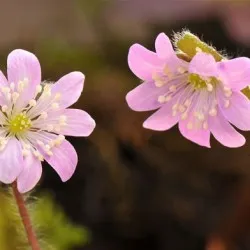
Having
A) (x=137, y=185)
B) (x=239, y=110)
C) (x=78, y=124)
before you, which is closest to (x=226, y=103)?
(x=239, y=110)

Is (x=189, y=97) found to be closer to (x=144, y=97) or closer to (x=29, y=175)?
(x=144, y=97)

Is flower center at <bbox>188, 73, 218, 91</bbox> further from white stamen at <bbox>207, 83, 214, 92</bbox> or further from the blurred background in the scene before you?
the blurred background

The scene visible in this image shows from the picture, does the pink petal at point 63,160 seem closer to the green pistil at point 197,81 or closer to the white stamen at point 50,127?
the white stamen at point 50,127

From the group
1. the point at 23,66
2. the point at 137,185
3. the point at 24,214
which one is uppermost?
the point at 23,66

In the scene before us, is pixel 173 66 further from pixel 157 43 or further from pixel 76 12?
pixel 76 12

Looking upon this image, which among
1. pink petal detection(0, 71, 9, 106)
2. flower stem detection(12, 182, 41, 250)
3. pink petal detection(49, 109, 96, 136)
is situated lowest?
flower stem detection(12, 182, 41, 250)

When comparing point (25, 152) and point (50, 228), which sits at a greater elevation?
point (25, 152)

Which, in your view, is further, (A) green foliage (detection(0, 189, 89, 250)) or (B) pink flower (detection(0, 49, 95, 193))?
(A) green foliage (detection(0, 189, 89, 250))

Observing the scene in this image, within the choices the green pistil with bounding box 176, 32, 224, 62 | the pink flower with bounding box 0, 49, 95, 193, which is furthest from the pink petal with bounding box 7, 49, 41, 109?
the green pistil with bounding box 176, 32, 224, 62

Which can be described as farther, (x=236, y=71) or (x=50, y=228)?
(x=50, y=228)
